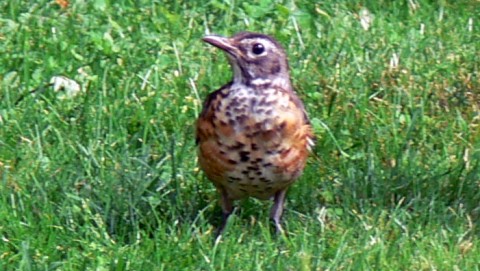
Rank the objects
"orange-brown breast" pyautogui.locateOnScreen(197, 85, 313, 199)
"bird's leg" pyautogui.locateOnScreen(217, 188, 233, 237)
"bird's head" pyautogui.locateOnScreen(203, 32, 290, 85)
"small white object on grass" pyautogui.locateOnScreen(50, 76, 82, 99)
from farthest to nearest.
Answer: "small white object on grass" pyautogui.locateOnScreen(50, 76, 82, 99) < "bird's leg" pyautogui.locateOnScreen(217, 188, 233, 237) < "bird's head" pyautogui.locateOnScreen(203, 32, 290, 85) < "orange-brown breast" pyautogui.locateOnScreen(197, 85, 313, 199)

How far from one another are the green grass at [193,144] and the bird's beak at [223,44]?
25.3 inches

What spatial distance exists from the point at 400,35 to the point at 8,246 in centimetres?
295

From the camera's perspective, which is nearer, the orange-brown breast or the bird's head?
the orange-brown breast

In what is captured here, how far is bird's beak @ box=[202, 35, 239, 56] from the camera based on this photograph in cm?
525

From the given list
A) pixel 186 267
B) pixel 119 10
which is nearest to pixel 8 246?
pixel 186 267

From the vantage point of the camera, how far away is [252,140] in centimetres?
520

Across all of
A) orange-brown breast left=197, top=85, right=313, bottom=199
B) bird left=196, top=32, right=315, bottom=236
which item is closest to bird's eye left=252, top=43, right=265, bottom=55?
bird left=196, top=32, right=315, bottom=236

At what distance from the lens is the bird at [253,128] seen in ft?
17.1

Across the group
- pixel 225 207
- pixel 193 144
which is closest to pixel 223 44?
pixel 225 207

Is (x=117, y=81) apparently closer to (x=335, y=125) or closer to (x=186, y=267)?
(x=335, y=125)

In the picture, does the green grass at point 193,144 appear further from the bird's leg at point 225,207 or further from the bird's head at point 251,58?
the bird's head at point 251,58

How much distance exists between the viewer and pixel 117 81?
6656mm

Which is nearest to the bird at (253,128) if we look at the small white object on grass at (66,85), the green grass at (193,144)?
the green grass at (193,144)

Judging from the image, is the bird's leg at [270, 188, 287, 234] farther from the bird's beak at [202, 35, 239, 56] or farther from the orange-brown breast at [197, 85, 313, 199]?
the bird's beak at [202, 35, 239, 56]
